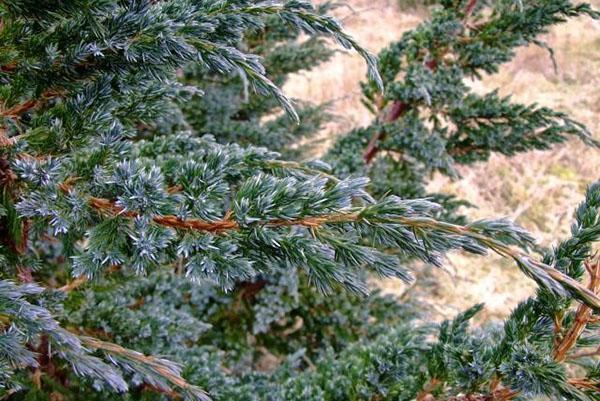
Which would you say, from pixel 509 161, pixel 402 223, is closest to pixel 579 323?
pixel 402 223

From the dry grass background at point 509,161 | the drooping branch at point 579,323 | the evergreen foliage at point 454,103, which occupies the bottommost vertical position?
the dry grass background at point 509,161

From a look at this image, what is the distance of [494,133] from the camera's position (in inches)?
97.6

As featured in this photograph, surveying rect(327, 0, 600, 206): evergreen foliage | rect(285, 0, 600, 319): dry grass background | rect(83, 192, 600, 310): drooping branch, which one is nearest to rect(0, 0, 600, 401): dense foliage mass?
rect(83, 192, 600, 310): drooping branch

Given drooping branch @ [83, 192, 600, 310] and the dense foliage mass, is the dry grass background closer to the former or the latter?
the dense foliage mass

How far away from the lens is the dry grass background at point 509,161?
5227 mm

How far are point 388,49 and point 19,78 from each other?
6.21ft

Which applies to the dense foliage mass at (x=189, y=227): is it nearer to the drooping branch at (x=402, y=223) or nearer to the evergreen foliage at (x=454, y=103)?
the drooping branch at (x=402, y=223)

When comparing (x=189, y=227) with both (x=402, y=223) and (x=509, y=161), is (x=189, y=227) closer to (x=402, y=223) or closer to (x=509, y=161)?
(x=402, y=223)

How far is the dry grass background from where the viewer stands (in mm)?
5227

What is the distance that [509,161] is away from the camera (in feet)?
23.3

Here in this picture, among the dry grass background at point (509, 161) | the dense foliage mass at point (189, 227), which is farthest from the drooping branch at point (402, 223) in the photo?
the dry grass background at point (509, 161)

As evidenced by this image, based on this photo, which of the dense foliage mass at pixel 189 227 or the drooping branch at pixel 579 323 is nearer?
the dense foliage mass at pixel 189 227

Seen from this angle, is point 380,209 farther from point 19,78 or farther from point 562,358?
point 19,78

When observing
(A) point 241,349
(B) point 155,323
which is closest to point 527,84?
(A) point 241,349
